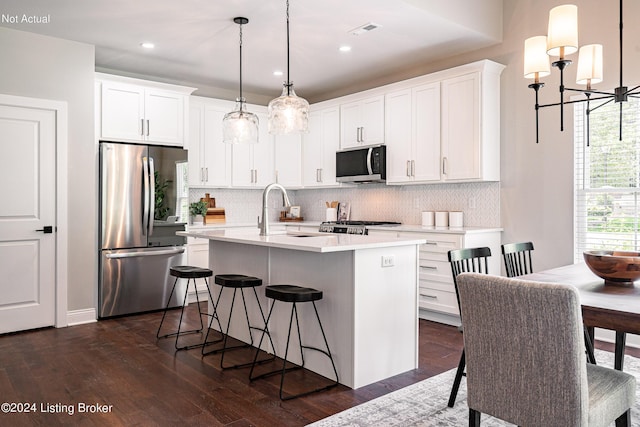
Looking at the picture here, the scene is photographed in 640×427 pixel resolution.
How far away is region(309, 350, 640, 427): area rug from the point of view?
249 cm

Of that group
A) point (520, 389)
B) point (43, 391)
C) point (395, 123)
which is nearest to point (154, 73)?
point (395, 123)

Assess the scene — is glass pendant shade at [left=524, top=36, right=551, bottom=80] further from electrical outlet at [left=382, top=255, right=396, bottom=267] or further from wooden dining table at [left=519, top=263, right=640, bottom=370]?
electrical outlet at [left=382, top=255, right=396, bottom=267]

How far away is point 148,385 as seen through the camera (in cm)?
303

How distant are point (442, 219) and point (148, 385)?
130 inches

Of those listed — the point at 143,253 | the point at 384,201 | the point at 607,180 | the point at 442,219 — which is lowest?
the point at 143,253

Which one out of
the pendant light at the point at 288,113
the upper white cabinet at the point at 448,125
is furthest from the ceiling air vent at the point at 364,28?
the pendant light at the point at 288,113

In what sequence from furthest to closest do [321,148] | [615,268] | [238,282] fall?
[321,148] < [238,282] < [615,268]

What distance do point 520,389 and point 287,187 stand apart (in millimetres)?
5341

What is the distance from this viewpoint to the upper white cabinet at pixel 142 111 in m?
4.89

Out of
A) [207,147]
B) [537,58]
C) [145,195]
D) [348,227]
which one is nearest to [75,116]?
[145,195]

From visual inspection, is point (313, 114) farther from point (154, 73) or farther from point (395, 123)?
point (154, 73)

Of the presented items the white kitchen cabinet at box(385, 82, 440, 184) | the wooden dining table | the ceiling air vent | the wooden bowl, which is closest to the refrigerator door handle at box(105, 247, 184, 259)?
the white kitchen cabinet at box(385, 82, 440, 184)

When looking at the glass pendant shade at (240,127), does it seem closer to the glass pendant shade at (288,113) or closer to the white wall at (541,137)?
the glass pendant shade at (288,113)

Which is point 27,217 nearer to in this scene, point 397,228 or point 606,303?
point 397,228
